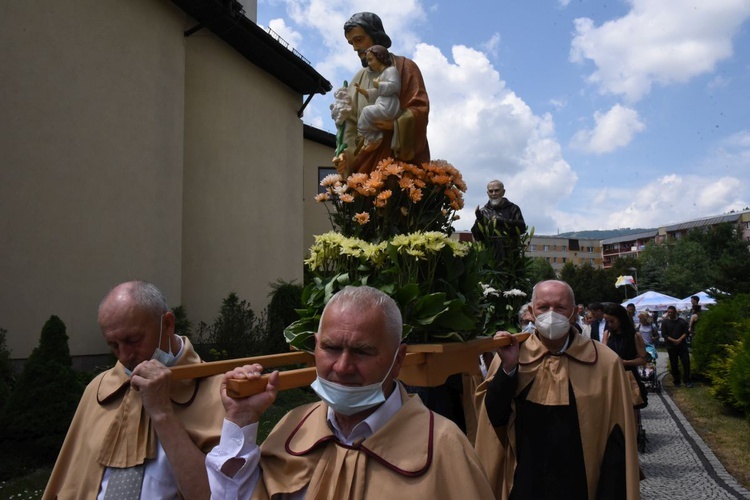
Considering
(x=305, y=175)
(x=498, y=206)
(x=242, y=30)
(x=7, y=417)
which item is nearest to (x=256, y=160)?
(x=242, y=30)

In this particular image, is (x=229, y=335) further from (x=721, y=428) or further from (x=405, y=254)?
(x=405, y=254)

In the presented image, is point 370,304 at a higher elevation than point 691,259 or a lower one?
lower

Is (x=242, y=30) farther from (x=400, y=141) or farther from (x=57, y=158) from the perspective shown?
(x=400, y=141)

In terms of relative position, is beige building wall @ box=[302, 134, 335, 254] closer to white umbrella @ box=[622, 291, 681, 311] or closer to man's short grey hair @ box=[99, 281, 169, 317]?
white umbrella @ box=[622, 291, 681, 311]

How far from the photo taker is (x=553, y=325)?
387 centimetres

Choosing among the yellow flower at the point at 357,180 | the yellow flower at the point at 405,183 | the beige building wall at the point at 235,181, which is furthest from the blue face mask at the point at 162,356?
the beige building wall at the point at 235,181

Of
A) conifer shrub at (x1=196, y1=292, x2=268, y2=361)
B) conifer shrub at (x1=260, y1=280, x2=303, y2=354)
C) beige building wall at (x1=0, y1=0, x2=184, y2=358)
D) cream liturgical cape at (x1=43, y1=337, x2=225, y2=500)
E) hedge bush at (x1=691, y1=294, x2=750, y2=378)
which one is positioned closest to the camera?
cream liturgical cape at (x1=43, y1=337, x2=225, y2=500)

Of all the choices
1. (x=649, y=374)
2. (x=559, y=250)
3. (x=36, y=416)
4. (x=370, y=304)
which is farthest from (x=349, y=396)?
(x=559, y=250)

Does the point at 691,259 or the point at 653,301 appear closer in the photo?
the point at 653,301

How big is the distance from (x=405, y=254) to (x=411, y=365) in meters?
0.68

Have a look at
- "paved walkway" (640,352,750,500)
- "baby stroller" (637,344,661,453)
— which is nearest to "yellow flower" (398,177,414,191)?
"paved walkway" (640,352,750,500)

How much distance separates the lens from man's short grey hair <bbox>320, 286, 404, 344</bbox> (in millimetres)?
2189

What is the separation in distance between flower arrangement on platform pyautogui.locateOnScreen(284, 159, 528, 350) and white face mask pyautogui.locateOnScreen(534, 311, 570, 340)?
1.27 feet

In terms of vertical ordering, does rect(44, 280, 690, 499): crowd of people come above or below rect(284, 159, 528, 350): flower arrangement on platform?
below
